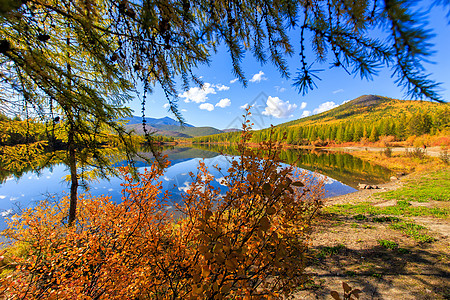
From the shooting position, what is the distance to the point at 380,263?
399 cm

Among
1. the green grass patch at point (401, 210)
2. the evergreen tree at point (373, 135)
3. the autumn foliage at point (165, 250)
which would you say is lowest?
the green grass patch at point (401, 210)

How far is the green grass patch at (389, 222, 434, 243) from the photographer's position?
478cm

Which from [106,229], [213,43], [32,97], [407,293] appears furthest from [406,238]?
[32,97]

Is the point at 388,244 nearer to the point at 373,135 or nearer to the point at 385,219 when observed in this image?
the point at 385,219

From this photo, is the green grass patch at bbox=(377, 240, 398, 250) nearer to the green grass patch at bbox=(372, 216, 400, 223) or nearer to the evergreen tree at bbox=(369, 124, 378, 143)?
the green grass patch at bbox=(372, 216, 400, 223)

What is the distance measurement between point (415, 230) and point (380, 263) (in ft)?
9.99

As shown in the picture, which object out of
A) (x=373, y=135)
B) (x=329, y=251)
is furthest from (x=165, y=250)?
(x=373, y=135)

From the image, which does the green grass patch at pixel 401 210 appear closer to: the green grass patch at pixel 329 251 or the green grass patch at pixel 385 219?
the green grass patch at pixel 385 219

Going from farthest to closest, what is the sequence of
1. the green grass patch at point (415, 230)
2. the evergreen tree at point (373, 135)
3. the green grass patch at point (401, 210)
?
1. the evergreen tree at point (373, 135)
2. the green grass patch at point (401, 210)
3. the green grass patch at point (415, 230)

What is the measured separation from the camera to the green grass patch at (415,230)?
4784mm

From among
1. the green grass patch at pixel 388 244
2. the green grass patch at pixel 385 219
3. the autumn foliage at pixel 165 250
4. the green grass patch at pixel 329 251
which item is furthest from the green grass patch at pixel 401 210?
the autumn foliage at pixel 165 250

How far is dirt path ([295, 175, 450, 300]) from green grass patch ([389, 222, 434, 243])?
124 millimetres

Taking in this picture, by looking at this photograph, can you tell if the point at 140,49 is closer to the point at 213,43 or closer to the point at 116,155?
the point at 213,43

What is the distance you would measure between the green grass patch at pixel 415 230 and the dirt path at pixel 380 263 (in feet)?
0.41
